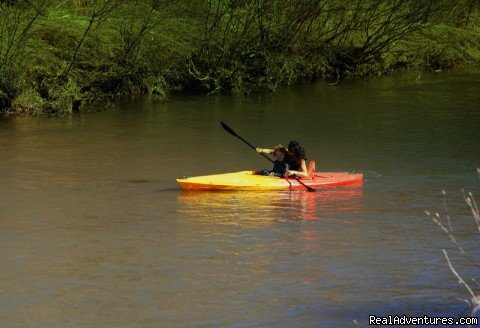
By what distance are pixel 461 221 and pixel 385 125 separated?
346 inches

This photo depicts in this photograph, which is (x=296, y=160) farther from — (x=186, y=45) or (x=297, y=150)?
(x=186, y=45)

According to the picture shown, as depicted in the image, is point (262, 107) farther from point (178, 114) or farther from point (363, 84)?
point (363, 84)

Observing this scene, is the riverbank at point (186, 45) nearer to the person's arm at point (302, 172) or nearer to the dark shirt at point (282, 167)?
the dark shirt at point (282, 167)

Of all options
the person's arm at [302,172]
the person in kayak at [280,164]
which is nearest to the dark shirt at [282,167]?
the person in kayak at [280,164]

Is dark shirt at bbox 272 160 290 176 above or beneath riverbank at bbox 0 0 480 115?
beneath

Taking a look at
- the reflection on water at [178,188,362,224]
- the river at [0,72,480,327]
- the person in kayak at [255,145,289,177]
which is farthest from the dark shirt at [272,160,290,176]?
the river at [0,72,480,327]

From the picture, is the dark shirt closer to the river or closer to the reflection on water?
the reflection on water

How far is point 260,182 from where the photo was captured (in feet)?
50.1

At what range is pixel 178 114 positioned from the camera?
23719mm

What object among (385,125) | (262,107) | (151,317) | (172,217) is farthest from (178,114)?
(151,317)

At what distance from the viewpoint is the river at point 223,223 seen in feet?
32.7

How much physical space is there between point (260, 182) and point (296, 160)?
695 millimetres

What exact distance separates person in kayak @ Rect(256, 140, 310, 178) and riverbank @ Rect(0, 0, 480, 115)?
861cm

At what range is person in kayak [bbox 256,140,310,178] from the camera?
15461 mm
